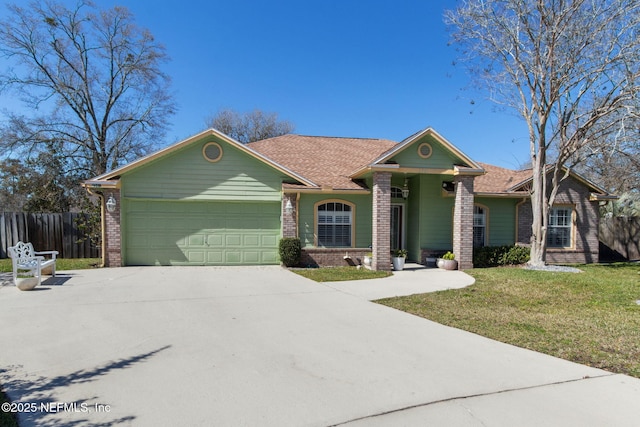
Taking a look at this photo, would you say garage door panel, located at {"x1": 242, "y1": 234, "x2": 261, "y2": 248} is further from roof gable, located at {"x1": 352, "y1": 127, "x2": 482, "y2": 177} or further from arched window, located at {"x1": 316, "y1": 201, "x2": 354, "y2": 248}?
roof gable, located at {"x1": 352, "y1": 127, "x2": 482, "y2": 177}

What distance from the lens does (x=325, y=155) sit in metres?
16.8

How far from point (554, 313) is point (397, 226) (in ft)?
27.1

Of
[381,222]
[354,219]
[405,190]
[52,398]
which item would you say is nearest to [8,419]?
[52,398]

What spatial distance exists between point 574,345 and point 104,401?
5657mm

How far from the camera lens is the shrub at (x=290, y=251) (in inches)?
485

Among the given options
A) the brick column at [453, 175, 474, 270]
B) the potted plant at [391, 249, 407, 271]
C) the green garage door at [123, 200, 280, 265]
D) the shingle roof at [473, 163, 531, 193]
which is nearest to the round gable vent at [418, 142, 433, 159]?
the brick column at [453, 175, 474, 270]

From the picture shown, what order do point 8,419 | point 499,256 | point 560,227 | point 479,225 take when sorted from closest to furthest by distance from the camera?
point 8,419
point 499,256
point 479,225
point 560,227

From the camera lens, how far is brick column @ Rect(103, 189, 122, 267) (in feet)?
38.7

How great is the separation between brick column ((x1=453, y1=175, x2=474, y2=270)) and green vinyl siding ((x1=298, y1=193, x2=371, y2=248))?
3158 millimetres

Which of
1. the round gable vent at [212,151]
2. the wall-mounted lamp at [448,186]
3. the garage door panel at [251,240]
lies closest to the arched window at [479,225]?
the wall-mounted lamp at [448,186]

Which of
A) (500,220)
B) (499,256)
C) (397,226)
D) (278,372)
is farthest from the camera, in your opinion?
(397,226)

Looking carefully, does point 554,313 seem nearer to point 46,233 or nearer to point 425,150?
point 425,150

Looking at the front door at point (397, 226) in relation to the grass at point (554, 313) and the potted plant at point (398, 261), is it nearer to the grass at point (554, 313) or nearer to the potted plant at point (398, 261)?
the potted plant at point (398, 261)

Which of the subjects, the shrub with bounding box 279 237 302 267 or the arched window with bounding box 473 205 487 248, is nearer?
the shrub with bounding box 279 237 302 267
